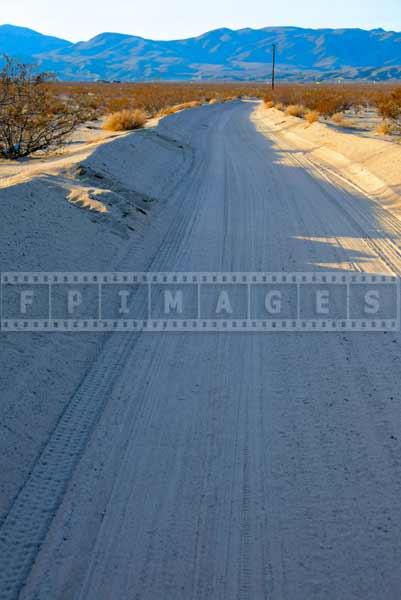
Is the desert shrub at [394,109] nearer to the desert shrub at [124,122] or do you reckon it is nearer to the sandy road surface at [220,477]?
the desert shrub at [124,122]

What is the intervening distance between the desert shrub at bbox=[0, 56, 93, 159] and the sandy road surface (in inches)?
511

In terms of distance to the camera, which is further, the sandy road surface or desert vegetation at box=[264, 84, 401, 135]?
desert vegetation at box=[264, 84, 401, 135]

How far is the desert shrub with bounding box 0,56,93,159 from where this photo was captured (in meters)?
17.4

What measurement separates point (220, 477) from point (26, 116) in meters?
16.0

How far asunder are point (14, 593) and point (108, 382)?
8.61ft

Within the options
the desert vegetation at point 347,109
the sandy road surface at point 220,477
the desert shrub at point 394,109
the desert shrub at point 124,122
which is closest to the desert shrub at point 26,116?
the desert shrub at point 124,122

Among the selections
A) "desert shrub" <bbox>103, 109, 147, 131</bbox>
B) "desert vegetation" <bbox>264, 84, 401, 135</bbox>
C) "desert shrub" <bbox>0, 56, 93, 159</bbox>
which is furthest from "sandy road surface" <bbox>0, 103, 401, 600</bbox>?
"desert vegetation" <bbox>264, 84, 401, 135</bbox>

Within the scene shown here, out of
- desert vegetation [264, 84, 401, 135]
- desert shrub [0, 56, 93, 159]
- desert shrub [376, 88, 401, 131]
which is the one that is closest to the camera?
desert shrub [0, 56, 93, 159]

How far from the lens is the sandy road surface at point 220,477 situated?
3762 mm

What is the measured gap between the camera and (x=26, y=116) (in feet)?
58.7

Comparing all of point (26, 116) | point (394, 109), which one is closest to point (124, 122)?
point (26, 116)

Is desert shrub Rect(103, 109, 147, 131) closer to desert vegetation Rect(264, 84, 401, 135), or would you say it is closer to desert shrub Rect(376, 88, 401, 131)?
desert vegetation Rect(264, 84, 401, 135)

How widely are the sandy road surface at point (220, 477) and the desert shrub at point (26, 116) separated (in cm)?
1298

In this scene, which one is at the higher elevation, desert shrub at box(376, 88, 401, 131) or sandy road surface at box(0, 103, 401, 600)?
desert shrub at box(376, 88, 401, 131)
